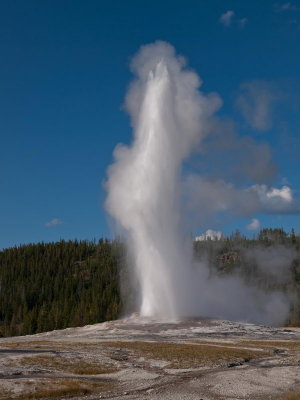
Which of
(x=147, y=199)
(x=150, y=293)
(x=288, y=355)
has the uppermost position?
(x=147, y=199)

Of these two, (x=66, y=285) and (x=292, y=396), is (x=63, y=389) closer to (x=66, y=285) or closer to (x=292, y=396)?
(x=292, y=396)

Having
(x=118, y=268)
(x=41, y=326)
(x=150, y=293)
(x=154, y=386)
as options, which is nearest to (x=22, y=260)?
(x=118, y=268)

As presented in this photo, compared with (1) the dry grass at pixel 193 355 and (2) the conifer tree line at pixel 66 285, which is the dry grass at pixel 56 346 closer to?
(1) the dry grass at pixel 193 355

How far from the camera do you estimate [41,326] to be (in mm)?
105062

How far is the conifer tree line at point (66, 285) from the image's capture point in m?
111

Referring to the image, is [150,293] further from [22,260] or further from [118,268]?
[22,260]

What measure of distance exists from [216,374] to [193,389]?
5.87 m

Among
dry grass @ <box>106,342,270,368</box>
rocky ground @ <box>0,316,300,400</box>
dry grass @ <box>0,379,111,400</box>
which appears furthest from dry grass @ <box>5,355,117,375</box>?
dry grass @ <box>106,342,270,368</box>

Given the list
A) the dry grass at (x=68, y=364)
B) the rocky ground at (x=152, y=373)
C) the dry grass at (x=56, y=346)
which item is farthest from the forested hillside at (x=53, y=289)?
the dry grass at (x=68, y=364)

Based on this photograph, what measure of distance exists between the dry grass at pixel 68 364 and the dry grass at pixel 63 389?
13.6 ft

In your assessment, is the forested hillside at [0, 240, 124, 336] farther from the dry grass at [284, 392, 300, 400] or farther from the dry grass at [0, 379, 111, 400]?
the dry grass at [284, 392, 300, 400]

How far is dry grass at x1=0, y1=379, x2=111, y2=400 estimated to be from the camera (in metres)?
23.6

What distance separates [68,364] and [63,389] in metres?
9.58

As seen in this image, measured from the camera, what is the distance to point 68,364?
111 feet
